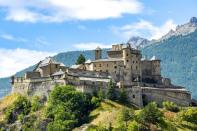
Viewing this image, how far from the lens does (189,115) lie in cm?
13600

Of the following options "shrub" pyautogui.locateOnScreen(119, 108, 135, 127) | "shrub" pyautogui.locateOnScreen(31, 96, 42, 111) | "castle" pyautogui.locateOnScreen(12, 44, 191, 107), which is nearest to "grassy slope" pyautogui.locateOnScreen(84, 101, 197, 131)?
"shrub" pyautogui.locateOnScreen(119, 108, 135, 127)

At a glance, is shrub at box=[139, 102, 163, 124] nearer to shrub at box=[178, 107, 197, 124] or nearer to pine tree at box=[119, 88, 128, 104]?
shrub at box=[178, 107, 197, 124]

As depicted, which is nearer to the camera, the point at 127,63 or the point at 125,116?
the point at 125,116

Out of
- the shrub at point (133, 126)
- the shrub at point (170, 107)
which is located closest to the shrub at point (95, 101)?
the shrub at point (133, 126)

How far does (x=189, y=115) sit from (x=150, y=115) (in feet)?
43.2

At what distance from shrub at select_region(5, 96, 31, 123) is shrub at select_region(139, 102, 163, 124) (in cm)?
3135

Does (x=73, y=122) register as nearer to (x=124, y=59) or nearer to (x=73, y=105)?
(x=73, y=105)

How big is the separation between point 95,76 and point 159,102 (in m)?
18.1

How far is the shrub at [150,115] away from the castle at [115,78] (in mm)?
11822

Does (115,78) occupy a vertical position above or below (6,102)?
above

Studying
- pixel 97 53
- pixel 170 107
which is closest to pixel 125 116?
pixel 170 107

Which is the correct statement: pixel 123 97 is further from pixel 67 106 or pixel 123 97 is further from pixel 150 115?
pixel 67 106

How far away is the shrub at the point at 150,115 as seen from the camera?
419 ft

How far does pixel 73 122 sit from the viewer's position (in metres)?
131
